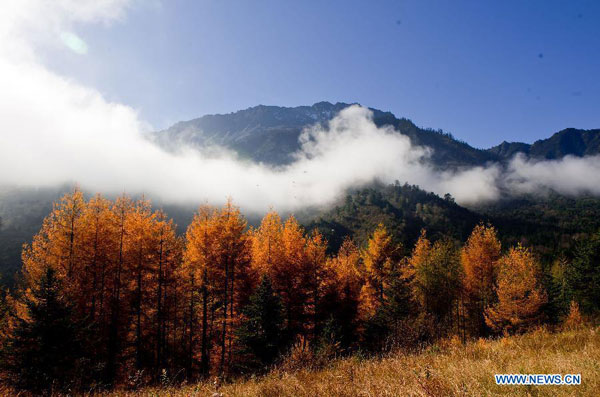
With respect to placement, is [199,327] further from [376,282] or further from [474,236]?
[474,236]

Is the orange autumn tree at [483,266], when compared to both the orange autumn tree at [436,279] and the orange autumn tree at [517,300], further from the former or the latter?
the orange autumn tree at [517,300]

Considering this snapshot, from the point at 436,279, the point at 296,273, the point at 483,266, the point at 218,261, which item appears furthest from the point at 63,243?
the point at 483,266

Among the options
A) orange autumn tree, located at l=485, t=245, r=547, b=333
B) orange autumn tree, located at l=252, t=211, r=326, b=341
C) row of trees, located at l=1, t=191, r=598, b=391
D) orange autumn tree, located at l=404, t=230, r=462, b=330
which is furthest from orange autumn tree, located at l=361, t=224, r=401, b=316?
orange autumn tree, located at l=485, t=245, r=547, b=333

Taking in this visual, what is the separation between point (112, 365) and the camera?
66.2ft

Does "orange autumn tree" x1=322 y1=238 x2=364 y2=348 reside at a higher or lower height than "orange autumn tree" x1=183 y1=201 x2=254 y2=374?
lower

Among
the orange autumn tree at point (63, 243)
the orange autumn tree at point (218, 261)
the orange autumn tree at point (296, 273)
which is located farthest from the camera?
the orange autumn tree at point (296, 273)

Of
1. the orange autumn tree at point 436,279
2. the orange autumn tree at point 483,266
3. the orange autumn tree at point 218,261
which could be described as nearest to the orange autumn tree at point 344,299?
the orange autumn tree at point 218,261

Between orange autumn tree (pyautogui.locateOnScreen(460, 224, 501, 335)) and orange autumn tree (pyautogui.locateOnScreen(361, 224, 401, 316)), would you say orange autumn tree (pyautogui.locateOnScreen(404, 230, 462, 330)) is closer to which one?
orange autumn tree (pyautogui.locateOnScreen(460, 224, 501, 335))

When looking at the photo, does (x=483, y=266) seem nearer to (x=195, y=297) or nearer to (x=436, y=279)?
(x=436, y=279)

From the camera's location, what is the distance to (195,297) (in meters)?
29.5

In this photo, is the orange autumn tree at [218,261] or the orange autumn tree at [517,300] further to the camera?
the orange autumn tree at [517,300]

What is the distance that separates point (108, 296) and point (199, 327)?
888cm

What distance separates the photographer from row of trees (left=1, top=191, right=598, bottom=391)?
13992 mm

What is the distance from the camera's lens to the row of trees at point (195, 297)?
1399 centimetres
